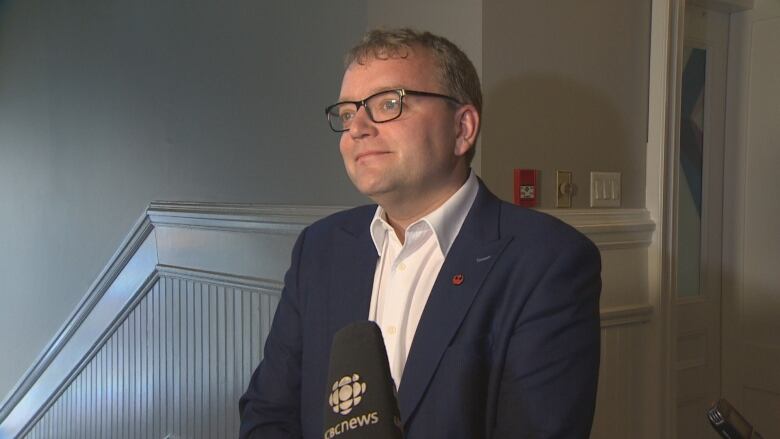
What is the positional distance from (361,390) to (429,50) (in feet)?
2.58

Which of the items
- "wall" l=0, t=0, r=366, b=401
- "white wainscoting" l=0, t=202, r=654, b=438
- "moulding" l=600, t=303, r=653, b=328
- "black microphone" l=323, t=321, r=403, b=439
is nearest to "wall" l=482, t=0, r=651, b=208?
"white wainscoting" l=0, t=202, r=654, b=438

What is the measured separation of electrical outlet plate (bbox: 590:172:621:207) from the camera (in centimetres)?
240

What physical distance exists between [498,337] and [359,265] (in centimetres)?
33

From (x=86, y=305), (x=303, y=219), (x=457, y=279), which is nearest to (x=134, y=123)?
(x=86, y=305)

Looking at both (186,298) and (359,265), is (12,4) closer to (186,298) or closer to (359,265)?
(186,298)

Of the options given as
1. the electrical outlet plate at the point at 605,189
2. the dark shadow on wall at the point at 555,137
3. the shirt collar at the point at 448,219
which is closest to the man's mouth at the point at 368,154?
the shirt collar at the point at 448,219

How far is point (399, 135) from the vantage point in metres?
1.30

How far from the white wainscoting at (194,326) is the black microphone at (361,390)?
163cm

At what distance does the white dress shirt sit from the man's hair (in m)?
0.18

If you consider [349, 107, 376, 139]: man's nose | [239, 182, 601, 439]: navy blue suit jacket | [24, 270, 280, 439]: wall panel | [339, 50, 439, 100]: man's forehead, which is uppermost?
[339, 50, 439, 100]: man's forehead

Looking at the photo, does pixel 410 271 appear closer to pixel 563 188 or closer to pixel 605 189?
pixel 563 188

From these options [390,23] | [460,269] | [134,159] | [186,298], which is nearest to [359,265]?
[460,269]

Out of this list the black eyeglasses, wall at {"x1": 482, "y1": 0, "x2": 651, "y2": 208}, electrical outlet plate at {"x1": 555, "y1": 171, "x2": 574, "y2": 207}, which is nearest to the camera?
the black eyeglasses

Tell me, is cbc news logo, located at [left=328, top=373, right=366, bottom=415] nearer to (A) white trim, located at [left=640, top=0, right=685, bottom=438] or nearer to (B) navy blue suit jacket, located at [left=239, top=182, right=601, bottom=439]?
(B) navy blue suit jacket, located at [left=239, top=182, right=601, bottom=439]
